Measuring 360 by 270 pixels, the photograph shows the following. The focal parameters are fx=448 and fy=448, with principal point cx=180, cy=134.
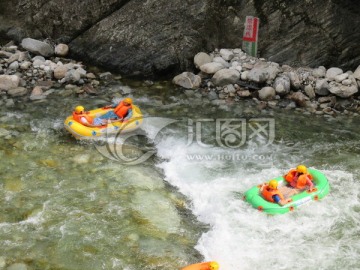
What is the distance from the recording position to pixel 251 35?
13.7m

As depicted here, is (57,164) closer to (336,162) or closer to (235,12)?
(336,162)

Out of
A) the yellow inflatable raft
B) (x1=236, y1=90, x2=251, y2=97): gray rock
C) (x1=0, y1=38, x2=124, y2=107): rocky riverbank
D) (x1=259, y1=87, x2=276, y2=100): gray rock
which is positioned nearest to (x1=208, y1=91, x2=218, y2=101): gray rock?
(x1=236, y1=90, x2=251, y2=97): gray rock

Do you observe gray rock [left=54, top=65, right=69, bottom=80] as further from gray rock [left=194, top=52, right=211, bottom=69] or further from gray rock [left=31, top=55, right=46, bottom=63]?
gray rock [left=194, top=52, right=211, bottom=69]

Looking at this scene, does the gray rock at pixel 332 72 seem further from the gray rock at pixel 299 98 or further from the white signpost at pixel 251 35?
the white signpost at pixel 251 35

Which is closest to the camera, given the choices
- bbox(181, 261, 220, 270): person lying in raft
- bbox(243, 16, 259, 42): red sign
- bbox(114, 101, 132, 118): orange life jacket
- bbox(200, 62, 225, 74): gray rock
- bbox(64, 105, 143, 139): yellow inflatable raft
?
bbox(181, 261, 220, 270): person lying in raft

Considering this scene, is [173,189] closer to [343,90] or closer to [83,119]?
[83,119]

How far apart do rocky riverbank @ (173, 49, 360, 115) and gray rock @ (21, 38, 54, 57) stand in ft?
13.6

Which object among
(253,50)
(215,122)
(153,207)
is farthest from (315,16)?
(153,207)

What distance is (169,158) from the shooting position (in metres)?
10.1

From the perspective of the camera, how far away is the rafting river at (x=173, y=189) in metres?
7.18

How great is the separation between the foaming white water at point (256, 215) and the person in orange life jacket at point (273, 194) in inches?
11.4

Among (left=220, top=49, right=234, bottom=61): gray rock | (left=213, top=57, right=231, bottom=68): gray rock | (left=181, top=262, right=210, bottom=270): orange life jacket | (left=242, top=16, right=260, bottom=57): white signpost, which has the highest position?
(left=242, top=16, right=260, bottom=57): white signpost

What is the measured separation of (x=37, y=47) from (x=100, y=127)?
5.06m

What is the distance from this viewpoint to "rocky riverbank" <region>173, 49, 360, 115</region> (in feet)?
40.5
